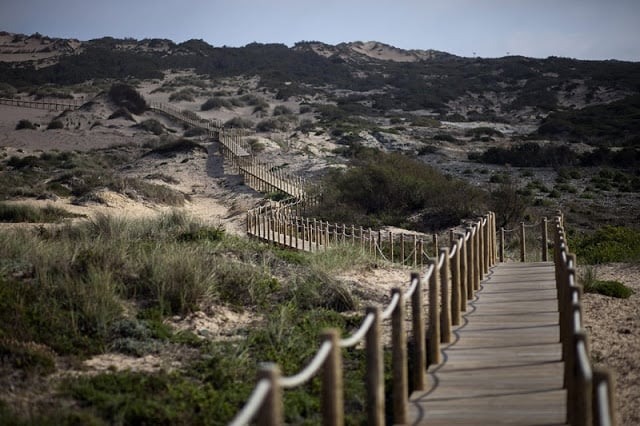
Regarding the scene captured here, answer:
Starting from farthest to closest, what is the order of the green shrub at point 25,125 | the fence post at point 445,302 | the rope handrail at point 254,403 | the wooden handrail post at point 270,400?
the green shrub at point 25,125 → the fence post at point 445,302 → the wooden handrail post at point 270,400 → the rope handrail at point 254,403

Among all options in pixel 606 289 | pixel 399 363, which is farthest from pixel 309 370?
pixel 606 289

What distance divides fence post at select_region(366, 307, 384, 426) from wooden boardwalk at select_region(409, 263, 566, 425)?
31.1 inches

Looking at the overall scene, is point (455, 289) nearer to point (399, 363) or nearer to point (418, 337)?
point (418, 337)

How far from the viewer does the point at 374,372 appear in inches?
190

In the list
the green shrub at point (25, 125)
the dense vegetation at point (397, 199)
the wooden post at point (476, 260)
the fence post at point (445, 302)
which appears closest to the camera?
the fence post at point (445, 302)

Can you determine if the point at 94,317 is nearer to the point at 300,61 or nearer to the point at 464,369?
the point at 464,369

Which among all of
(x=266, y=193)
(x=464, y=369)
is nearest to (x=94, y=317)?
(x=464, y=369)

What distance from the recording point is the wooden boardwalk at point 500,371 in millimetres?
5711

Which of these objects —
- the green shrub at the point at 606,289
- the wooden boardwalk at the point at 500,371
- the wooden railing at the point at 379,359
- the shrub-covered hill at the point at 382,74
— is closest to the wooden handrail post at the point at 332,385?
the wooden railing at the point at 379,359

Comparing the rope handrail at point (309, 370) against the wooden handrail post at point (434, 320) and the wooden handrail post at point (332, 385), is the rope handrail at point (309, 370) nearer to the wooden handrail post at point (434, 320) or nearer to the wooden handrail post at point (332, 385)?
the wooden handrail post at point (332, 385)

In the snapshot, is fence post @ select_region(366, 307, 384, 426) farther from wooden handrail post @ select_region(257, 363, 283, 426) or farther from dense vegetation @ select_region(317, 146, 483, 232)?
dense vegetation @ select_region(317, 146, 483, 232)

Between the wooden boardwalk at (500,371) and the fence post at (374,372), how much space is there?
0.79m

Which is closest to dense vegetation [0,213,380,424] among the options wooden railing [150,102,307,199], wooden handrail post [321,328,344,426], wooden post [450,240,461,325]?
wooden post [450,240,461,325]

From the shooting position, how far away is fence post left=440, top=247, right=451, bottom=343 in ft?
25.3
